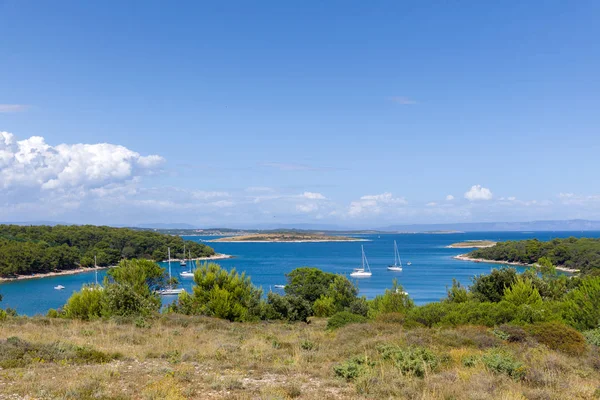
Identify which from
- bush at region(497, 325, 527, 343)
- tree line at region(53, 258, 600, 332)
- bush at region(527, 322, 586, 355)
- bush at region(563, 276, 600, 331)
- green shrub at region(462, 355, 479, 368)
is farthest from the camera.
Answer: tree line at region(53, 258, 600, 332)

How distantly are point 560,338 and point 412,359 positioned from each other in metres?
6.45

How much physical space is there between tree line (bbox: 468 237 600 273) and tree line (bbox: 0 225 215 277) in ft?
288

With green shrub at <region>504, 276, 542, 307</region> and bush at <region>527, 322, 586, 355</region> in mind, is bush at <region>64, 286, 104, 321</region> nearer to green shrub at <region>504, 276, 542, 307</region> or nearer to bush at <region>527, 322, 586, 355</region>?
bush at <region>527, 322, 586, 355</region>

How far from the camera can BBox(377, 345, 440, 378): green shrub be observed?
9.41 m

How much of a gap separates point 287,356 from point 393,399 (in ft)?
16.3

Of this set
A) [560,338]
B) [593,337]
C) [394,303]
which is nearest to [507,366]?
[560,338]

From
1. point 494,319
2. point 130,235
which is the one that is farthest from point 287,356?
point 130,235

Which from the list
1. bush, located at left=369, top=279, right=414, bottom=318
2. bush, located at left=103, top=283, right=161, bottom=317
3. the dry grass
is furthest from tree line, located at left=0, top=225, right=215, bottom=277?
the dry grass

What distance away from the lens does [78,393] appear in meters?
7.46

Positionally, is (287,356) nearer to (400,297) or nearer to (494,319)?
(494,319)

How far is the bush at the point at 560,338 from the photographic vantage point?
13.2m

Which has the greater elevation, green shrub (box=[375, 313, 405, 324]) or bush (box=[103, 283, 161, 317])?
bush (box=[103, 283, 161, 317])

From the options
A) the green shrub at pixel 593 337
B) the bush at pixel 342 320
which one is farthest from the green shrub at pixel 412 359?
the bush at pixel 342 320

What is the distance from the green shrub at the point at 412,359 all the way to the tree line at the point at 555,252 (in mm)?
100994
